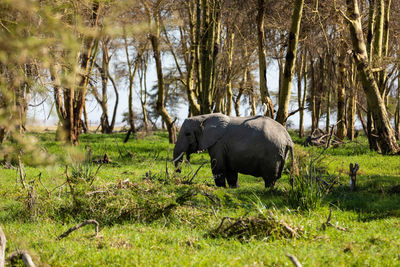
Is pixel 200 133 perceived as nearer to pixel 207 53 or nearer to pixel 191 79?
pixel 207 53

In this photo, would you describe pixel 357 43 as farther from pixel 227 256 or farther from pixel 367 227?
pixel 227 256

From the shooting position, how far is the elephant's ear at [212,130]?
872 cm

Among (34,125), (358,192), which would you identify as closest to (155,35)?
(358,192)

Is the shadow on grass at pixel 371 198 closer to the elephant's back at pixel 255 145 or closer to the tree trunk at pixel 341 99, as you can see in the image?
the elephant's back at pixel 255 145

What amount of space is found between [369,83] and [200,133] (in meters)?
7.52

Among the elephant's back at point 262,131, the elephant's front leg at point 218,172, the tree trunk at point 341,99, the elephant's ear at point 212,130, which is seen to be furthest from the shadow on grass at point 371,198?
the tree trunk at point 341,99

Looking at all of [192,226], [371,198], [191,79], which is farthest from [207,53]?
[192,226]

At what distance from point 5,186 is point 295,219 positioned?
656 centimetres

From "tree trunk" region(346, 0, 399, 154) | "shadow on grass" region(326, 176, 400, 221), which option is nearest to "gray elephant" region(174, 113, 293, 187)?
"shadow on grass" region(326, 176, 400, 221)

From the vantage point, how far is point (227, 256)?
4.40 metres

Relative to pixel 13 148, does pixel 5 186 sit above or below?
below

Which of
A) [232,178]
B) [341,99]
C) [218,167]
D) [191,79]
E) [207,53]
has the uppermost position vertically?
[207,53]

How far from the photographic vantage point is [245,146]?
8297mm

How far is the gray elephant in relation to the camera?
8.16m
